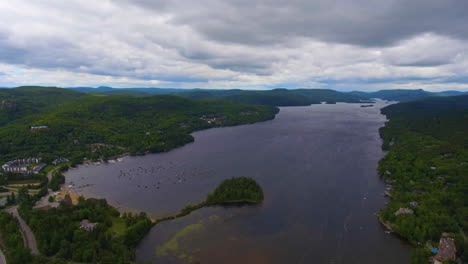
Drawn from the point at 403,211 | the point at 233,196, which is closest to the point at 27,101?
the point at 233,196

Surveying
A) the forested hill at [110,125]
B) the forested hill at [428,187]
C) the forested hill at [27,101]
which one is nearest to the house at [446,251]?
the forested hill at [428,187]

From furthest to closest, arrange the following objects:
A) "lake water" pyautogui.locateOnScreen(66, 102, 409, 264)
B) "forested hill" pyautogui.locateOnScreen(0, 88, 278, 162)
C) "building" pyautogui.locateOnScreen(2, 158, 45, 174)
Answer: "forested hill" pyautogui.locateOnScreen(0, 88, 278, 162) → "building" pyautogui.locateOnScreen(2, 158, 45, 174) → "lake water" pyautogui.locateOnScreen(66, 102, 409, 264)

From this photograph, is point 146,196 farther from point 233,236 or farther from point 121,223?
point 233,236

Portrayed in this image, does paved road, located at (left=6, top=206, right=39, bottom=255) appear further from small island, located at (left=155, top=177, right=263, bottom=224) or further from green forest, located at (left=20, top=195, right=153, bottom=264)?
small island, located at (left=155, top=177, right=263, bottom=224)

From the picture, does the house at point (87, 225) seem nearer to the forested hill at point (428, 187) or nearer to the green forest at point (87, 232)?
the green forest at point (87, 232)

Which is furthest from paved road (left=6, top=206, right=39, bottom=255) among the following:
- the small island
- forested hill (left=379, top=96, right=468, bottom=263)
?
forested hill (left=379, top=96, right=468, bottom=263)
